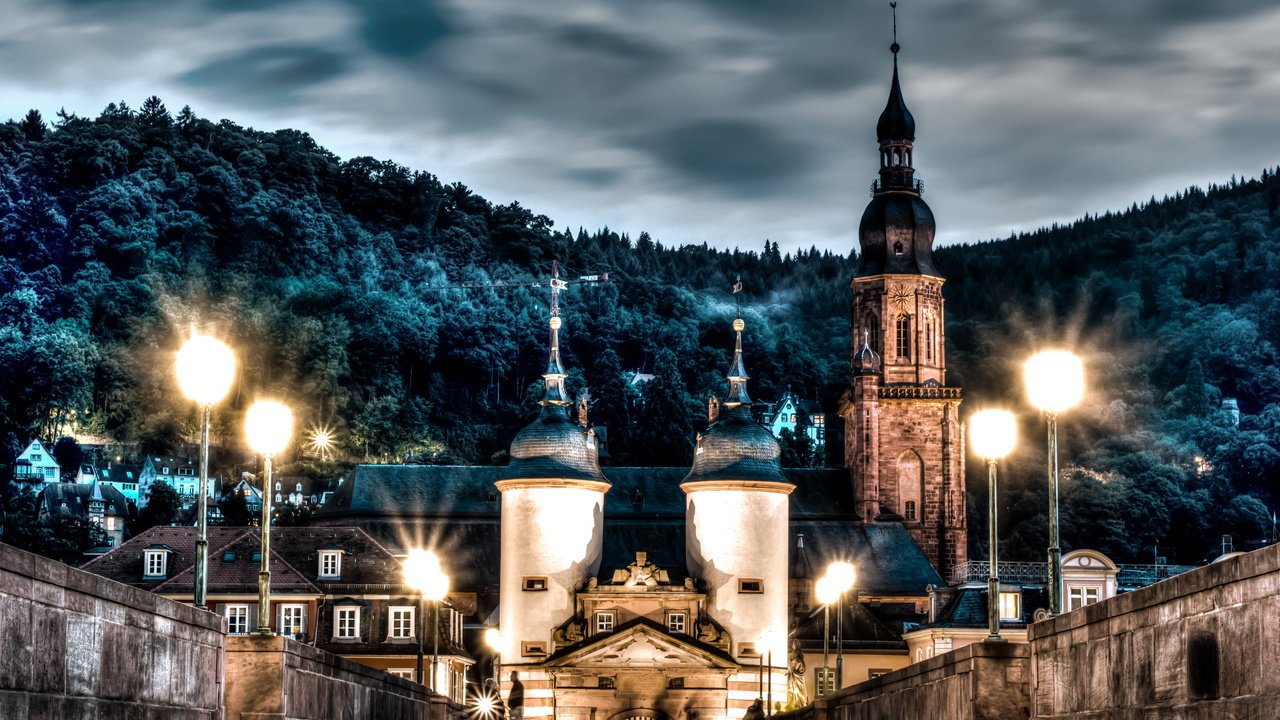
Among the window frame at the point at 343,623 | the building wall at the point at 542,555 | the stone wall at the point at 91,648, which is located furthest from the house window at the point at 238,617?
the stone wall at the point at 91,648

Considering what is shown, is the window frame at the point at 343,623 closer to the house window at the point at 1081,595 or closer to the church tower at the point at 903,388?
the house window at the point at 1081,595

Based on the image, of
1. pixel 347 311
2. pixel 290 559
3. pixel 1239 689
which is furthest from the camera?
pixel 347 311

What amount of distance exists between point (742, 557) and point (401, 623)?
53.3 ft

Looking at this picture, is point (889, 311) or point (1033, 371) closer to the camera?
point (1033, 371)

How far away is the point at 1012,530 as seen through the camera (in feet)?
459

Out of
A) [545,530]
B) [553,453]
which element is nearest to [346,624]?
[545,530]

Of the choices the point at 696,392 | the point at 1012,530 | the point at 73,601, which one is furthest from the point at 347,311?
the point at 73,601

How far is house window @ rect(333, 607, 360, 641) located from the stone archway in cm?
1109

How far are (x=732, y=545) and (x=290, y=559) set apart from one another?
1940cm

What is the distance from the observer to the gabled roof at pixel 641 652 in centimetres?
8825

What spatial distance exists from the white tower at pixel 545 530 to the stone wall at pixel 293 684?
5588 centimetres

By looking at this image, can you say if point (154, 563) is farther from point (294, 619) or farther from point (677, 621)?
point (677, 621)

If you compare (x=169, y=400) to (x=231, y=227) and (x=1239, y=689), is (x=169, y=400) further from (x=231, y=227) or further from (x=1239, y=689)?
(x=1239, y=689)

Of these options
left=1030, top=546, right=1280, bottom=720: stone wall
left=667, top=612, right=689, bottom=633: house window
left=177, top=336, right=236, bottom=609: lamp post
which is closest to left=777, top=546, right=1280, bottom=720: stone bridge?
left=1030, top=546, right=1280, bottom=720: stone wall
